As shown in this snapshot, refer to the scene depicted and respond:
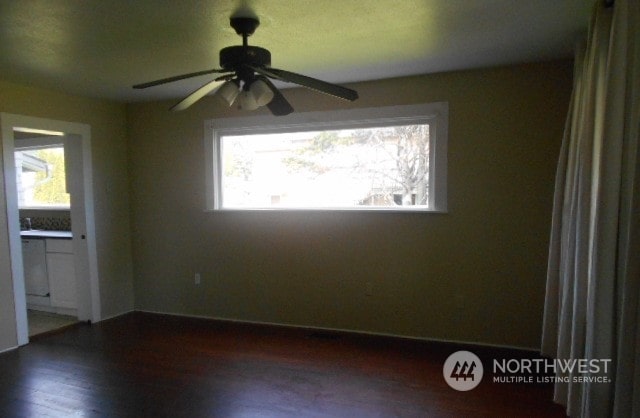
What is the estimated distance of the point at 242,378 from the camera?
286 centimetres

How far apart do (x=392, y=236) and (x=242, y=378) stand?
5.92 feet

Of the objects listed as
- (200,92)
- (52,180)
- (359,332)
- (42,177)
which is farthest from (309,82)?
(42,177)

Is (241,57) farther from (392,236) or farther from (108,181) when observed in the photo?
(108,181)

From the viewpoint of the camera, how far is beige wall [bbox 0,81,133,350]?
152 inches

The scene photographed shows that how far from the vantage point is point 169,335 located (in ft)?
12.4

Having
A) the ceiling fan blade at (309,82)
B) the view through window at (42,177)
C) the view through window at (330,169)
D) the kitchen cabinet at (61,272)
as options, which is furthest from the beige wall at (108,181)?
the ceiling fan blade at (309,82)

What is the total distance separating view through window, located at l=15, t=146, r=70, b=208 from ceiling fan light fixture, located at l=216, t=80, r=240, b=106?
162 inches

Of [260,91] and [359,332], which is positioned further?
[359,332]

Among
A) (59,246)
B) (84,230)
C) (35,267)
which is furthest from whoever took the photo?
(35,267)

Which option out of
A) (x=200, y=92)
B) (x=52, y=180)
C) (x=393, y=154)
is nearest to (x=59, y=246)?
(x=52, y=180)

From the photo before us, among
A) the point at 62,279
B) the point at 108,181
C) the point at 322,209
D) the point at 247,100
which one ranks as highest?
the point at 247,100

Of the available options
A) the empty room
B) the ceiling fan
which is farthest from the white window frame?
the ceiling fan

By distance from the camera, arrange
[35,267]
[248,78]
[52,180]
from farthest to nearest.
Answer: [52,180]
[35,267]
[248,78]

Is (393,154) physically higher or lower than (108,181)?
higher
